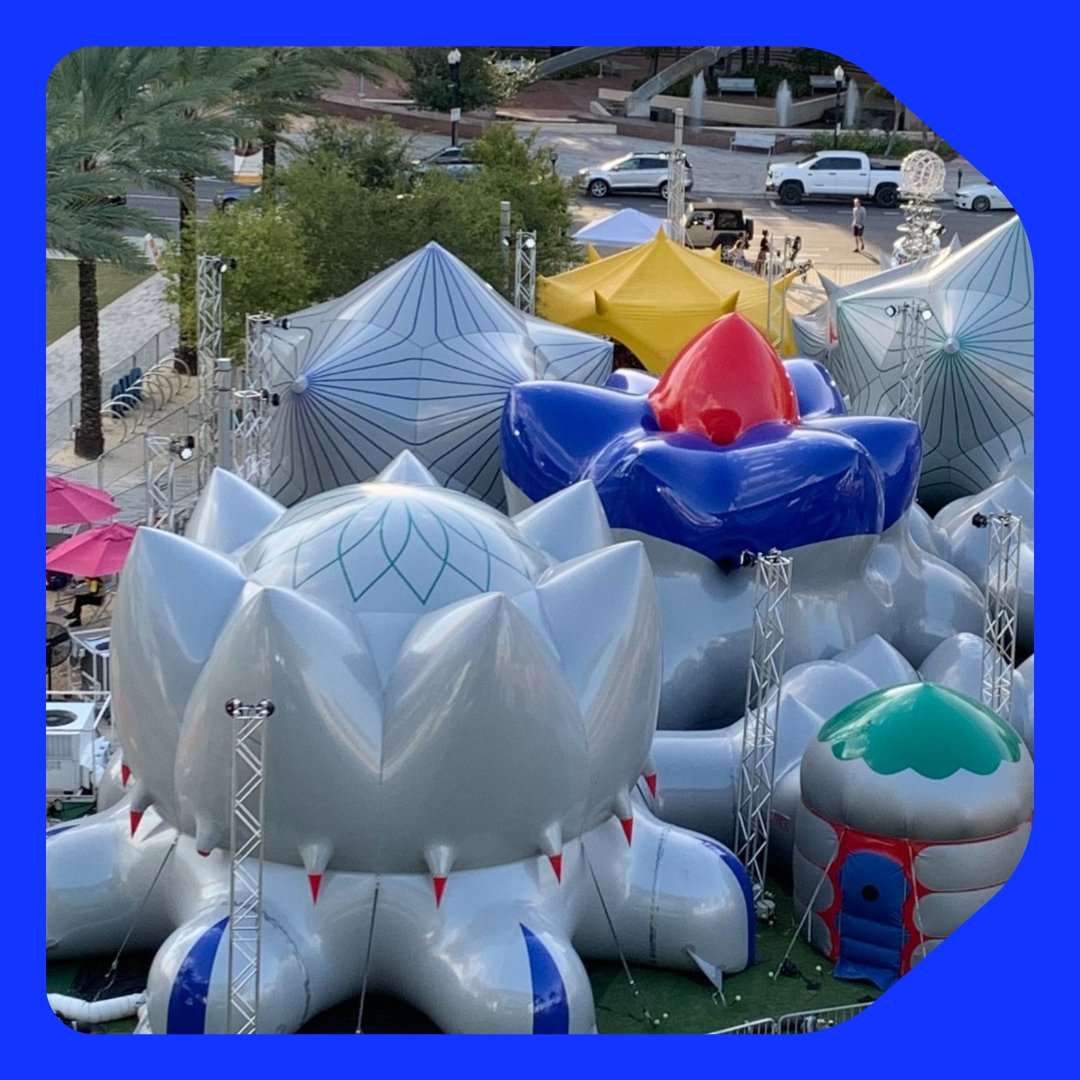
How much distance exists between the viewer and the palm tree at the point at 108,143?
15547mm

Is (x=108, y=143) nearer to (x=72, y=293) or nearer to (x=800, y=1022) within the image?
(x=800, y=1022)

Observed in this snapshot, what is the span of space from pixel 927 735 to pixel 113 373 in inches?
561

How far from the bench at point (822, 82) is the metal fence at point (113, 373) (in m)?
9.72

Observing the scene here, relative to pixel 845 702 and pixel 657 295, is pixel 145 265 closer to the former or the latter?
pixel 845 702

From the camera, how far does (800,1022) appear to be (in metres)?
16.1

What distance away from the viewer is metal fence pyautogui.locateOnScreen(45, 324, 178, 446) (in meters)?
25.5

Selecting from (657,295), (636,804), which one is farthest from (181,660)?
(657,295)

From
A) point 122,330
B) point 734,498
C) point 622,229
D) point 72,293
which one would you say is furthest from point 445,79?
point 622,229

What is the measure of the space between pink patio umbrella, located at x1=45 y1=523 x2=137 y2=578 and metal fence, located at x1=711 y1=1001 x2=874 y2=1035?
353 inches

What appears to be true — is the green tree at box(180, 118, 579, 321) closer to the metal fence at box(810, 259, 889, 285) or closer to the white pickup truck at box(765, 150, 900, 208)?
the white pickup truck at box(765, 150, 900, 208)

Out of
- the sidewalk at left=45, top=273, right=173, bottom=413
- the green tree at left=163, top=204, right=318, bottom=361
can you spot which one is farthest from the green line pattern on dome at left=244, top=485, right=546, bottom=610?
the green tree at left=163, top=204, right=318, bottom=361

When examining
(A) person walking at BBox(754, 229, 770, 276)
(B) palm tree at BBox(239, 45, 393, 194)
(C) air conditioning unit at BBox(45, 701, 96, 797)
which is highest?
(B) palm tree at BBox(239, 45, 393, 194)

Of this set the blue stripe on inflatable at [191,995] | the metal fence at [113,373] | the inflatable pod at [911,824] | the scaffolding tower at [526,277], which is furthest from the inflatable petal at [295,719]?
the scaffolding tower at [526,277]

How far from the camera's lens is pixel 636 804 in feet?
56.5
